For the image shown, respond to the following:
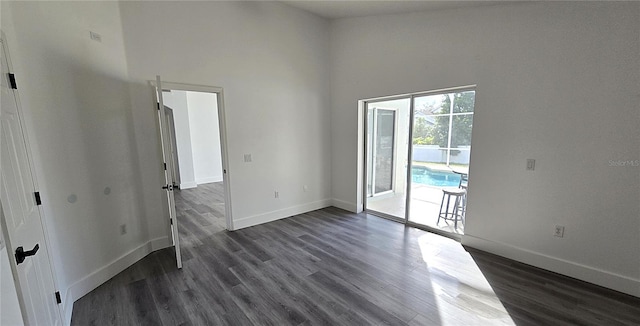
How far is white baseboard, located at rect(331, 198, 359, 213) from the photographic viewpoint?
15.1ft

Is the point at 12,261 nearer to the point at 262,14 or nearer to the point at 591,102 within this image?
the point at 262,14

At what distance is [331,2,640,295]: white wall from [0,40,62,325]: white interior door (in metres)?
3.95

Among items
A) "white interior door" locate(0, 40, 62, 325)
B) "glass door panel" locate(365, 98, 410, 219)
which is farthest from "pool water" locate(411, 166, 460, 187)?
"white interior door" locate(0, 40, 62, 325)

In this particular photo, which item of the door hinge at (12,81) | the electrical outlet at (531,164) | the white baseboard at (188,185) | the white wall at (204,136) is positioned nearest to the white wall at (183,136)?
the white baseboard at (188,185)

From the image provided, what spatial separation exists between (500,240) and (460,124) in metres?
1.52

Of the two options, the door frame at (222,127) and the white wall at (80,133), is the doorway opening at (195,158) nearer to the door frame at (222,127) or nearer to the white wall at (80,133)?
A: the door frame at (222,127)

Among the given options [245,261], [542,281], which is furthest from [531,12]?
[245,261]

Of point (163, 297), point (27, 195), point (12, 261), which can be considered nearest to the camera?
point (12, 261)

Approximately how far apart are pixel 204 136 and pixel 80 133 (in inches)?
216

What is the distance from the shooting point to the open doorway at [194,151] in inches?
227

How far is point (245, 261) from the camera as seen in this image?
2.91 meters

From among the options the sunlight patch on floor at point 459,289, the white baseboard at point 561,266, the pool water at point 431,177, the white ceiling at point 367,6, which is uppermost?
the white ceiling at point 367,6

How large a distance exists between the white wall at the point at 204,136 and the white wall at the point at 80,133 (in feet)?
15.2

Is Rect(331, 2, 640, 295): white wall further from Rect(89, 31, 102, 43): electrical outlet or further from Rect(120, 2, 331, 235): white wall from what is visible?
Rect(89, 31, 102, 43): electrical outlet
